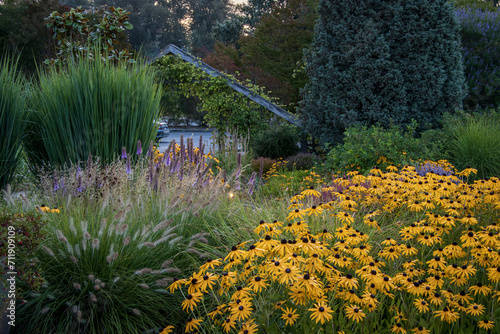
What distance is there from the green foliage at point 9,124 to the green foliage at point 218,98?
7.04 meters

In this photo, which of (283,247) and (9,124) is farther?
(9,124)

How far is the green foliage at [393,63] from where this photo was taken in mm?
8016

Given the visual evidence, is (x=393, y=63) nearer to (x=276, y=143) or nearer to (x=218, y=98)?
(x=276, y=143)

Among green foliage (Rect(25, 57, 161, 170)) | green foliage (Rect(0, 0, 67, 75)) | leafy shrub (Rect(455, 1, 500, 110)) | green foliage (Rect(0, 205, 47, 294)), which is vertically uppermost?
green foliage (Rect(0, 0, 67, 75))

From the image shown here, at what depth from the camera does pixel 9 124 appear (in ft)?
13.8

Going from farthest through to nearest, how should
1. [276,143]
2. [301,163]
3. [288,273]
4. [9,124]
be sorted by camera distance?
[276,143]
[301,163]
[9,124]
[288,273]

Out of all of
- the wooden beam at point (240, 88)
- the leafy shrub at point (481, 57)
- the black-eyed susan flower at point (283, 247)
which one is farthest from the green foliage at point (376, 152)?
the black-eyed susan flower at point (283, 247)

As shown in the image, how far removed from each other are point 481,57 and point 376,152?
Result: 6.66 m

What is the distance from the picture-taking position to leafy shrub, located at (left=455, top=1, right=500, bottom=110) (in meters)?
10.0

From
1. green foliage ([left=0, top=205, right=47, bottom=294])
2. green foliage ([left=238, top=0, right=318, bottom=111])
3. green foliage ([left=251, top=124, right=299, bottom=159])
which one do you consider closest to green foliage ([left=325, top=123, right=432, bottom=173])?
green foliage ([left=251, top=124, right=299, bottom=159])

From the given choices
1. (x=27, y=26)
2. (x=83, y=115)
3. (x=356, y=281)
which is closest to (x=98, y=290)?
(x=356, y=281)

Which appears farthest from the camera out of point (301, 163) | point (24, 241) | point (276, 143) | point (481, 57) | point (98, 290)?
point (481, 57)

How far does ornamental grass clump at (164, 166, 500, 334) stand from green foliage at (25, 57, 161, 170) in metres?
2.74

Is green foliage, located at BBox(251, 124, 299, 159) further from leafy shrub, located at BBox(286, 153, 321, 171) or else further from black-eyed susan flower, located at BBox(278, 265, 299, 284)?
black-eyed susan flower, located at BBox(278, 265, 299, 284)
